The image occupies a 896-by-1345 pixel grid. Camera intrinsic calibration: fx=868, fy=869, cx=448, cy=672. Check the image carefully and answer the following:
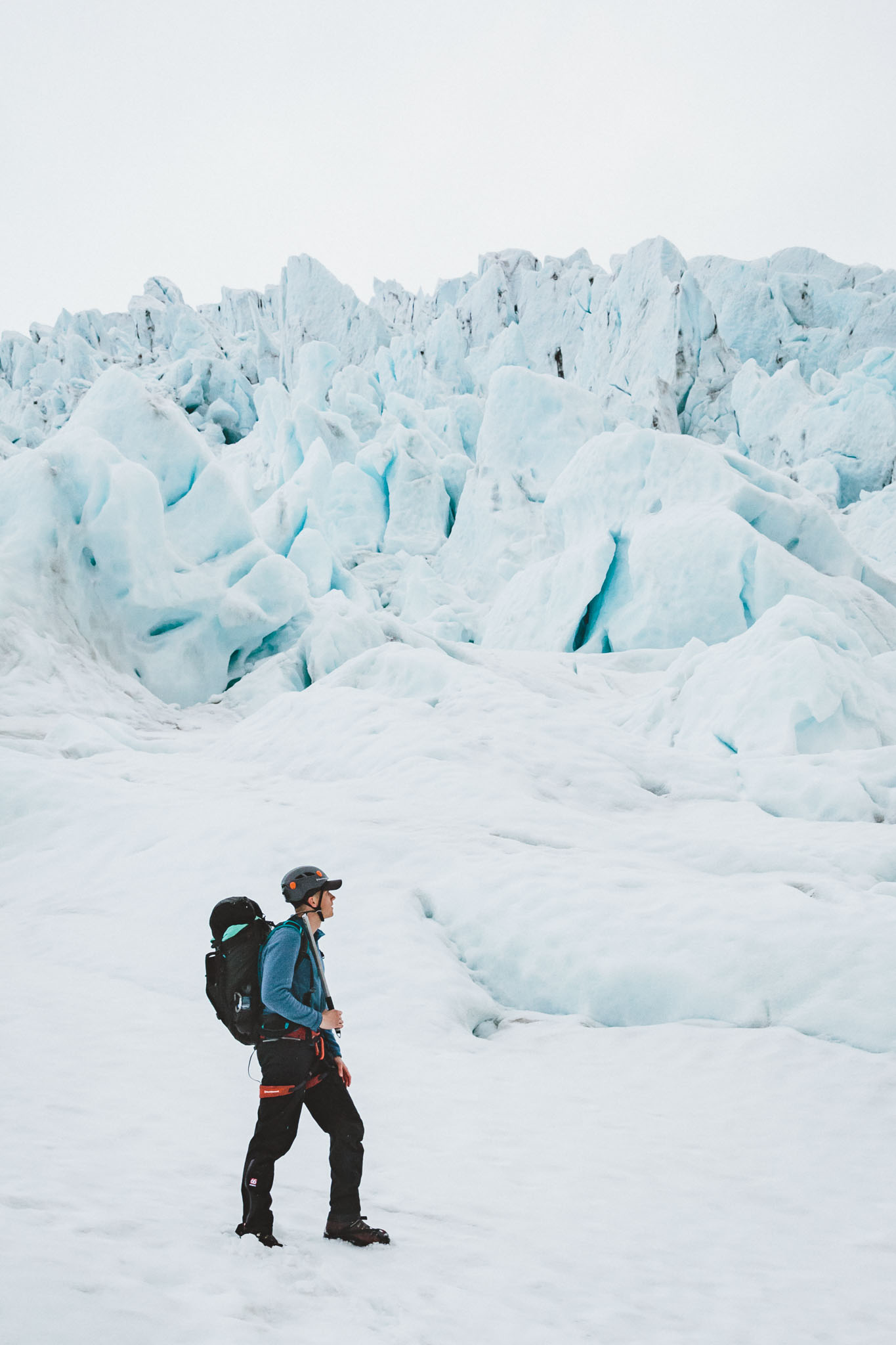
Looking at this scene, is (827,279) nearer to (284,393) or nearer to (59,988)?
(284,393)

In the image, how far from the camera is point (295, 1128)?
247cm

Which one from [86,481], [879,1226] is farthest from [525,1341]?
[86,481]

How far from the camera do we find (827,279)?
43438mm

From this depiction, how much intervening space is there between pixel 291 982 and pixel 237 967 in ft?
0.55

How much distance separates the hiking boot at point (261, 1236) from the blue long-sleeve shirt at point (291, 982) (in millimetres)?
485

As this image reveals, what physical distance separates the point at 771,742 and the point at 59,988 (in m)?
8.06

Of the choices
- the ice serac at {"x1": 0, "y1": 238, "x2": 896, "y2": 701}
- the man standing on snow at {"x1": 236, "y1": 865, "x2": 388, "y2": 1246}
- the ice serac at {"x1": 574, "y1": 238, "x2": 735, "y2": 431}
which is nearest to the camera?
the man standing on snow at {"x1": 236, "y1": 865, "x2": 388, "y2": 1246}

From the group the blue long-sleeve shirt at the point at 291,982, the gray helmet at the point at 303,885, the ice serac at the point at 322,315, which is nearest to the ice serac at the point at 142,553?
the gray helmet at the point at 303,885

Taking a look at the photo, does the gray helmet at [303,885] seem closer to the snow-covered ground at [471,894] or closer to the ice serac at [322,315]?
the snow-covered ground at [471,894]

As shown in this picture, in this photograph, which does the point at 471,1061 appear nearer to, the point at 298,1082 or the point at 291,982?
the point at 298,1082

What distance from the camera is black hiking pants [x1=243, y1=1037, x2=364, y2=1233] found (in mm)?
2350

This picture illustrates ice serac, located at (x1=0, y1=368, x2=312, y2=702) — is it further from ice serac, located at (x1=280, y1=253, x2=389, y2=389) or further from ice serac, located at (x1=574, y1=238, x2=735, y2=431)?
ice serac, located at (x1=280, y1=253, x2=389, y2=389)

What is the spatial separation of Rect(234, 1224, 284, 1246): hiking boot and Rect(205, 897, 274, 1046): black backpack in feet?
1.50

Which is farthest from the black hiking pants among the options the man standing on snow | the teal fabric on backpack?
the teal fabric on backpack
